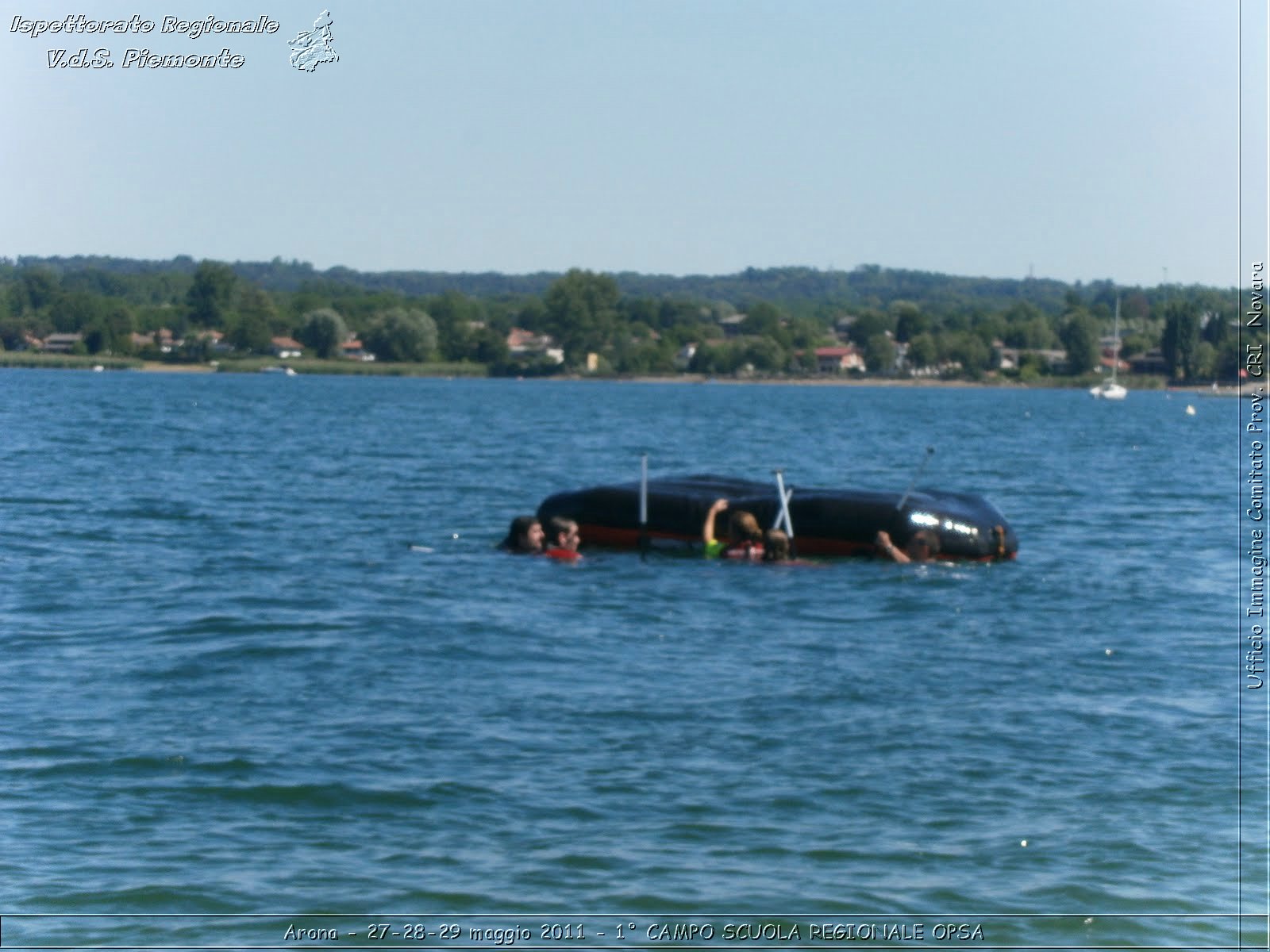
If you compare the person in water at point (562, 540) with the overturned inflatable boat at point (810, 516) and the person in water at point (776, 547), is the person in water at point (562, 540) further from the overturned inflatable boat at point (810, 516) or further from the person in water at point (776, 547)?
the person in water at point (776, 547)

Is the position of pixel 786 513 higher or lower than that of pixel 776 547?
higher

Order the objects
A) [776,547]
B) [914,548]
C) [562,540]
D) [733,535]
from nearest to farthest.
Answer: [776,547] → [914,548] → [562,540] → [733,535]

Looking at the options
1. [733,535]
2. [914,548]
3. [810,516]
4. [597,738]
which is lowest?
[597,738]

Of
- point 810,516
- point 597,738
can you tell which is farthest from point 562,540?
point 597,738

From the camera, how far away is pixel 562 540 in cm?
2914

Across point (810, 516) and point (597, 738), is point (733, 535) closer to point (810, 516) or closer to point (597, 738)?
point (810, 516)

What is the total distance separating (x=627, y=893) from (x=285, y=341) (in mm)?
169640

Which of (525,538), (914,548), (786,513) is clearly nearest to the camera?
(914,548)

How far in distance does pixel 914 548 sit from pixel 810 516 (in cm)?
200

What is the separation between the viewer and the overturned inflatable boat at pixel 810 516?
2886cm

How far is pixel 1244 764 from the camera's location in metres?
15.3

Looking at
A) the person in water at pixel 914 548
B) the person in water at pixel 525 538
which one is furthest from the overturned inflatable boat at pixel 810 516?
the person in water at pixel 525 538

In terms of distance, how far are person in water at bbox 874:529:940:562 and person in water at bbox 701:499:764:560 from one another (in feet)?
7.11

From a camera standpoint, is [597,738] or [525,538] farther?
[525,538]
